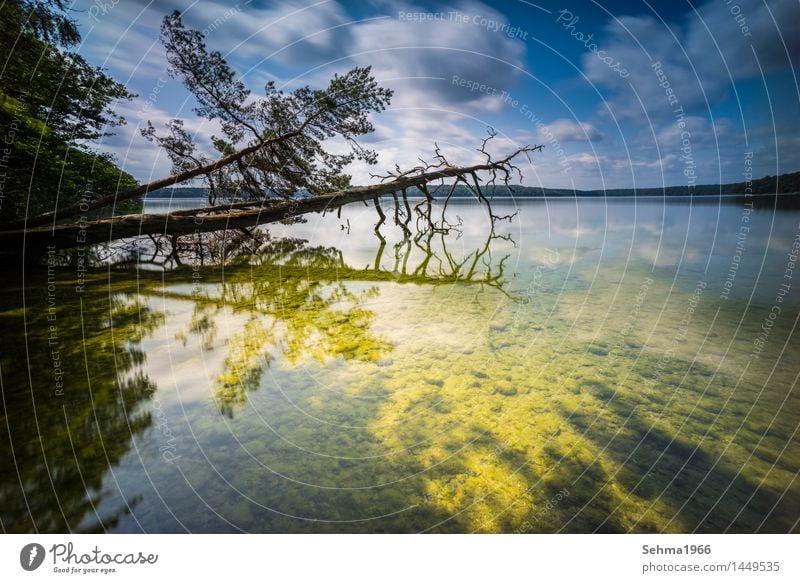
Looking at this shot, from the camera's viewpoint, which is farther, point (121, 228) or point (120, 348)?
point (121, 228)

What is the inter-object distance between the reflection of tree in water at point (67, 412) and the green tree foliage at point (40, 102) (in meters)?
5.28

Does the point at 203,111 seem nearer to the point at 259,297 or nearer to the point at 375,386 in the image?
the point at 259,297

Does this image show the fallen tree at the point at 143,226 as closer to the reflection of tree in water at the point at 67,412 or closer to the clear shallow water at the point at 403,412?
the clear shallow water at the point at 403,412

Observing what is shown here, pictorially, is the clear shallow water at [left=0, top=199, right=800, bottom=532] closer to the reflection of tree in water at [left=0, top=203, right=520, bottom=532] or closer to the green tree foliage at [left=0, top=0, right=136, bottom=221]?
the reflection of tree in water at [left=0, top=203, right=520, bottom=532]

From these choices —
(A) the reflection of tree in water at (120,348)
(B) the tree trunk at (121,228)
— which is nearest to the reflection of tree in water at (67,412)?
(A) the reflection of tree in water at (120,348)

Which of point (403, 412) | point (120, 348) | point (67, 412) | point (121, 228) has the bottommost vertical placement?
point (403, 412)

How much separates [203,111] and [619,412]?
14.7 metres

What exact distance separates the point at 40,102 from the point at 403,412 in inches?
634

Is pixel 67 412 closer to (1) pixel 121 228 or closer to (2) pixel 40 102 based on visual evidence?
(1) pixel 121 228

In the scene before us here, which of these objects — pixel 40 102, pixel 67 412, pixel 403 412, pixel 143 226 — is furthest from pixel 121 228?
pixel 403 412

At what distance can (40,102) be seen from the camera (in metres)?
11.8

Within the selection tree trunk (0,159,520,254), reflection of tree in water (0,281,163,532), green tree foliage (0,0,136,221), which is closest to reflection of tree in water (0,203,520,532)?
reflection of tree in water (0,281,163,532)

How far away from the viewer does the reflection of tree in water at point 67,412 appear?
2551 mm

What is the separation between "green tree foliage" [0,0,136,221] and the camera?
380 inches
